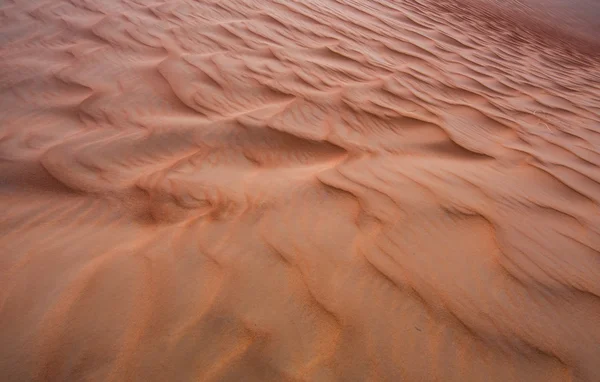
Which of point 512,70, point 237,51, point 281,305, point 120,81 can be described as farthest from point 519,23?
point 281,305

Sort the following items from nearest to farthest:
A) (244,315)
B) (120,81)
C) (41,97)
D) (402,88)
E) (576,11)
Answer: (244,315)
(41,97)
(120,81)
(402,88)
(576,11)

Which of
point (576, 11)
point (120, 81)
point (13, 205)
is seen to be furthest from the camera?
point (576, 11)

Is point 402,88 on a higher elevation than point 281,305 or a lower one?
higher

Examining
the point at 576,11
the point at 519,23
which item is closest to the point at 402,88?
the point at 519,23

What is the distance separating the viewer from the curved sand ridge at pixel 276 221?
1030mm

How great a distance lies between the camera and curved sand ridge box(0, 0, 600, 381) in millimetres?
1030

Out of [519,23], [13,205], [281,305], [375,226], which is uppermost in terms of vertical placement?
[519,23]

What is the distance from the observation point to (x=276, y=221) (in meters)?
1.37

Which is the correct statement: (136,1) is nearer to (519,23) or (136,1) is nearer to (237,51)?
(237,51)

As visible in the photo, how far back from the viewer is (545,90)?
3320 millimetres

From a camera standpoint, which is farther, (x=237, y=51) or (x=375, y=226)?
(x=237, y=51)

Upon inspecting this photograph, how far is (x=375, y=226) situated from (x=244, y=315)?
55 cm

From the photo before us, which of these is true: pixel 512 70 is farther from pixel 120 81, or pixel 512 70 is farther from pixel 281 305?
pixel 281 305

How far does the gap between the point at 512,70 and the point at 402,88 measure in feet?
6.04
